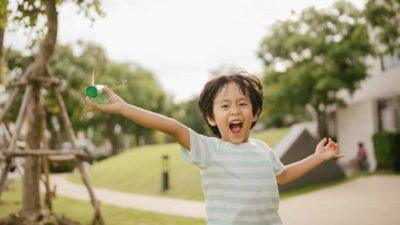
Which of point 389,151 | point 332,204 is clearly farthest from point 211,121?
point 389,151

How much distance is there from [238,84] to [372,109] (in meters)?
21.3

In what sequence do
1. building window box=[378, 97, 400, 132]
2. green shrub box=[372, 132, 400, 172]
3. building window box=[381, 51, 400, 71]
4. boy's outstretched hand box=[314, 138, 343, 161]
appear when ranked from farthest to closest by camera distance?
building window box=[378, 97, 400, 132], building window box=[381, 51, 400, 71], green shrub box=[372, 132, 400, 172], boy's outstretched hand box=[314, 138, 343, 161]

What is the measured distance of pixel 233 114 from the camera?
253cm

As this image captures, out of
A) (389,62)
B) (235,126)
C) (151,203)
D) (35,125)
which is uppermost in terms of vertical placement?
(389,62)

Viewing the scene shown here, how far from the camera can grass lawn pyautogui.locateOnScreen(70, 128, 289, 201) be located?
41.6 ft

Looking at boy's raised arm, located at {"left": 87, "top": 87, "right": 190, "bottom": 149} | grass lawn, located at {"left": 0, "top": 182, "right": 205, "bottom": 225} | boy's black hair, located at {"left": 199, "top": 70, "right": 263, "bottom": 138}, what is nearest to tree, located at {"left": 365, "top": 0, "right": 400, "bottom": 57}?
grass lawn, located at {"left": 0, "top": 182, "right": 205, "bottom": 225}

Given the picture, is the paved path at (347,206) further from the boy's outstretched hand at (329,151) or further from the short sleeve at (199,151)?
the short sleeve at (199,151)

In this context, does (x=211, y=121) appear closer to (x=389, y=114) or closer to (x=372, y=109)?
(x=389, y=114)

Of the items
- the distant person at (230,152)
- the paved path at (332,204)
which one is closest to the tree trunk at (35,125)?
the paved path at (332,204)

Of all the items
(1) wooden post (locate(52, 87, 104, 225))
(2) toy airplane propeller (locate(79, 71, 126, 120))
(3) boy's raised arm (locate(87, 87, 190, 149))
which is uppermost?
(2) toy airplane propeller (locate(79, 71, 126, 120))

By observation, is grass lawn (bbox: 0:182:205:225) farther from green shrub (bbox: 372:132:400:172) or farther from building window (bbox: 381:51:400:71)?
building window (bbox: 381:51:400:71)

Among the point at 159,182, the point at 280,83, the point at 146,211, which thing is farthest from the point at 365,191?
the point at 280,83

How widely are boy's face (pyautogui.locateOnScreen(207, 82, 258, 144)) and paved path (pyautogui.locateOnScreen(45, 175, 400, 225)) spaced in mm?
5053

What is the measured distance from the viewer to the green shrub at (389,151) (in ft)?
52.5
